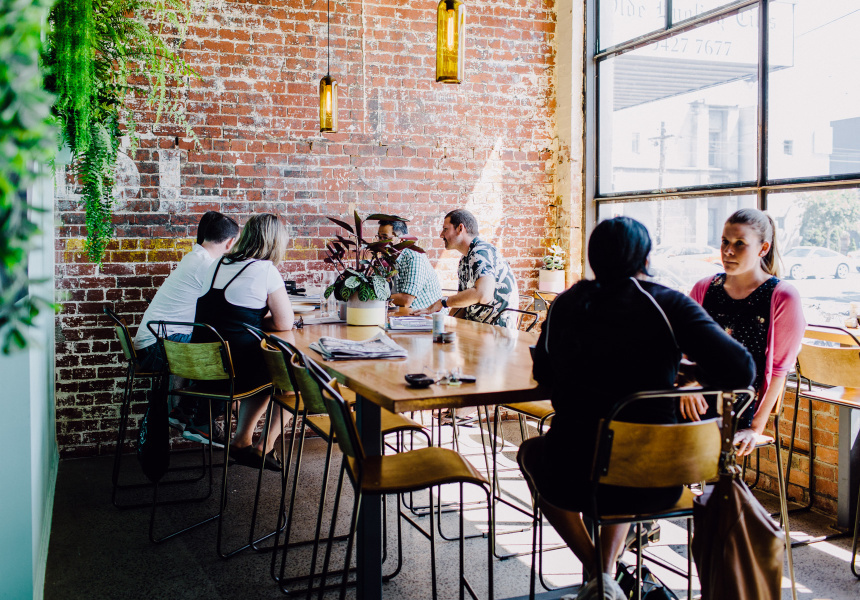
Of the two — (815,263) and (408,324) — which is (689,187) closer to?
(815,263)

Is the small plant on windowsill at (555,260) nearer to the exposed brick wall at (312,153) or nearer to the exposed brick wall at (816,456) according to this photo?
the exposed brick wall at (312,153)

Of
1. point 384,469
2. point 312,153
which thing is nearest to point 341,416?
point 384,469

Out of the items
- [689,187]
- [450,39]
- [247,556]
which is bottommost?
[247,556]

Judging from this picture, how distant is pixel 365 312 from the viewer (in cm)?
349

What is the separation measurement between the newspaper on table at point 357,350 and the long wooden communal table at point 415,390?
0.04m

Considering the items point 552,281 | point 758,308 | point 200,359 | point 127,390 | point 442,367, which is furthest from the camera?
point 552,281

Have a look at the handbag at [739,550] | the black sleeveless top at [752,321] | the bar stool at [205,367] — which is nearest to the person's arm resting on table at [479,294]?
the bar stool at [205,367]

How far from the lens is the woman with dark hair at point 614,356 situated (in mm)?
1895

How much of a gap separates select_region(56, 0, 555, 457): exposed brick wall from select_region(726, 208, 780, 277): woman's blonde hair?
287 cm

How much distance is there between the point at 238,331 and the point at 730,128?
330 cm

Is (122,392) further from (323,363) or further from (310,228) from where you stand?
(323,363)

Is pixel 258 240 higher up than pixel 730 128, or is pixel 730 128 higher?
pixel 730 128

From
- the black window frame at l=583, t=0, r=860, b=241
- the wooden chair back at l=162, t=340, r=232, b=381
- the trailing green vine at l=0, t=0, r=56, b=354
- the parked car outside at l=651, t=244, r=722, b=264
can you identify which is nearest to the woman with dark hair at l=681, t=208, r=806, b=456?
the black window frame at l=583, t=0, r=860, b=241

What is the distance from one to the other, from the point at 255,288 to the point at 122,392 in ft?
6.19
